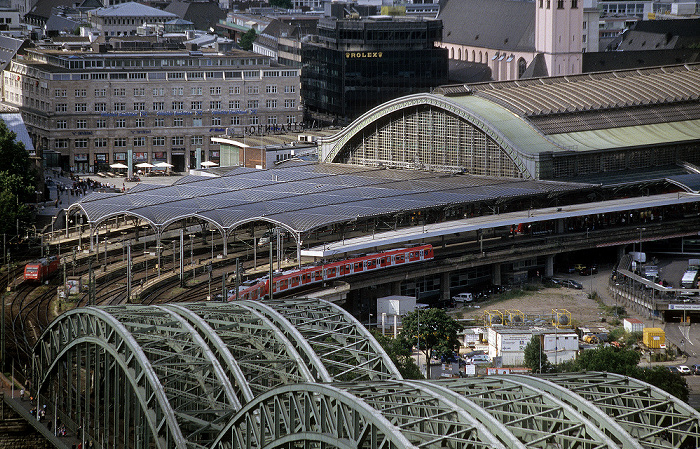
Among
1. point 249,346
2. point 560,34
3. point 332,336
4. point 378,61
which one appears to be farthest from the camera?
point 560,34

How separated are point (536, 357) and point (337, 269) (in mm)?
21550

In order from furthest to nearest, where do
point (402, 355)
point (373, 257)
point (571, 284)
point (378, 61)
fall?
point (378, 61) < point (571, 284) < point (373, 257) < point (402, 355)

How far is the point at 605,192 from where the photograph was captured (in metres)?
128

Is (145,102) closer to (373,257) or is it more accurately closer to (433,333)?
(373,257)

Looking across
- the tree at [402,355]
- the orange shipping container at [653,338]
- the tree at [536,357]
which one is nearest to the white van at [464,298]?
the orange shipping container at [653,338]

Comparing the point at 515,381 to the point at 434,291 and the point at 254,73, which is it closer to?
the point at 434,291

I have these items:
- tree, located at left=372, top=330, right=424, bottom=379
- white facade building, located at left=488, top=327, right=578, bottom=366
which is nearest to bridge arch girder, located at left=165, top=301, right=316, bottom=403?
tree, located at left=372, top=330, right=424, bottom=379

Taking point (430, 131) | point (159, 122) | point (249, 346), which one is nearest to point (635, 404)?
point (249, 346)

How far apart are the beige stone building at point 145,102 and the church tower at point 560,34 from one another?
105ft

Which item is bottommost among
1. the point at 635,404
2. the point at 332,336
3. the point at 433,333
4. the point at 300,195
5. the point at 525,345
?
the point at 525,345

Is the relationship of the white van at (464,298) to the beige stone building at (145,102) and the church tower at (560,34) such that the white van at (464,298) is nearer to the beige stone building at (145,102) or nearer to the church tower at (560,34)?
the beige stone building at (145,102)

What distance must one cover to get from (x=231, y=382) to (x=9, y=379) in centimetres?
2610

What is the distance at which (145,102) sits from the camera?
167 meters

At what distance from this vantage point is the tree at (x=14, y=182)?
120438mm
